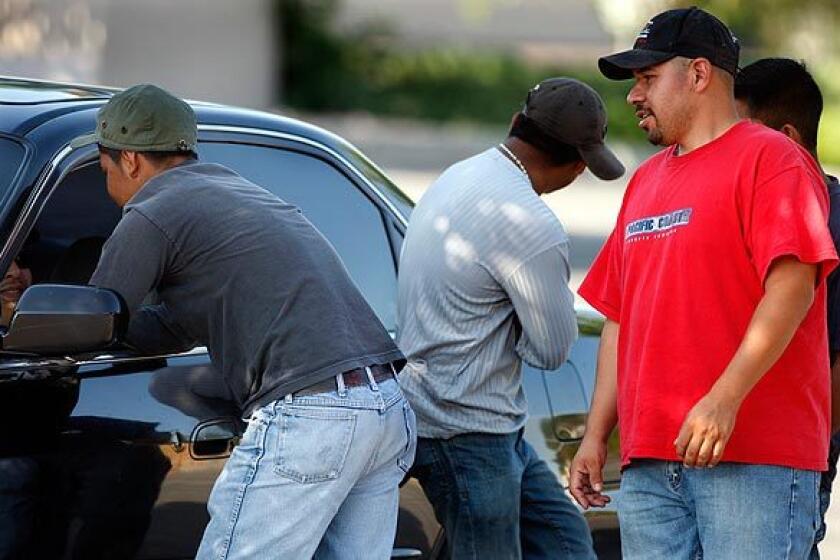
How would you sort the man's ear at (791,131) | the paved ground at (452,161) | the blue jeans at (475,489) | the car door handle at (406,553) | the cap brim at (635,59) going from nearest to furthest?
the cap brim at (635,59) < the man's ear at (791,131) < the blue jeans at (475,489) < the car door handle at (406,553) < the paved ground at (452,161)

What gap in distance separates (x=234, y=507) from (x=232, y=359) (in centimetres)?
33

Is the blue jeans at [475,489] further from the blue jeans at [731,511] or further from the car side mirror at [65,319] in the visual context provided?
the car side mirror at [65,319]

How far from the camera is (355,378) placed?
3930 mm

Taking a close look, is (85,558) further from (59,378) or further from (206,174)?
(206,174)

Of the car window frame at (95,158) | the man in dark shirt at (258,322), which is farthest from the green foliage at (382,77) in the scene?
the man in dark shirt at (258,322)

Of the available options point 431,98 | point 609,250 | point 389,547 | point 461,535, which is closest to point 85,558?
point 389,547

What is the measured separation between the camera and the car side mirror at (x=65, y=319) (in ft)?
12.3

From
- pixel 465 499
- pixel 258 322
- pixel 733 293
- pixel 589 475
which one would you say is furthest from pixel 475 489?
pixel 733 293

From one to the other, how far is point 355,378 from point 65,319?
663 millimetres

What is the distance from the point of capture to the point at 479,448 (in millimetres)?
4586

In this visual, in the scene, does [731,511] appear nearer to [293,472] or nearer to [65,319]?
[293,472]

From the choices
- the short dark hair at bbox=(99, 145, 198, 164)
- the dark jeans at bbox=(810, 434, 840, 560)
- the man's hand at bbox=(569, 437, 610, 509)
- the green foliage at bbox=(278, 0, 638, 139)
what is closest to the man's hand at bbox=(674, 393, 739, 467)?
the man's hand at bbox=(569, 437, 610, 509)

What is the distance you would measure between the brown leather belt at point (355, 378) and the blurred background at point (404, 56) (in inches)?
775

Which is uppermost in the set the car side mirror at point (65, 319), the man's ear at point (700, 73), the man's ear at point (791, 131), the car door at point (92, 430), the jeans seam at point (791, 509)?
the man's ear at point (700, 73)
